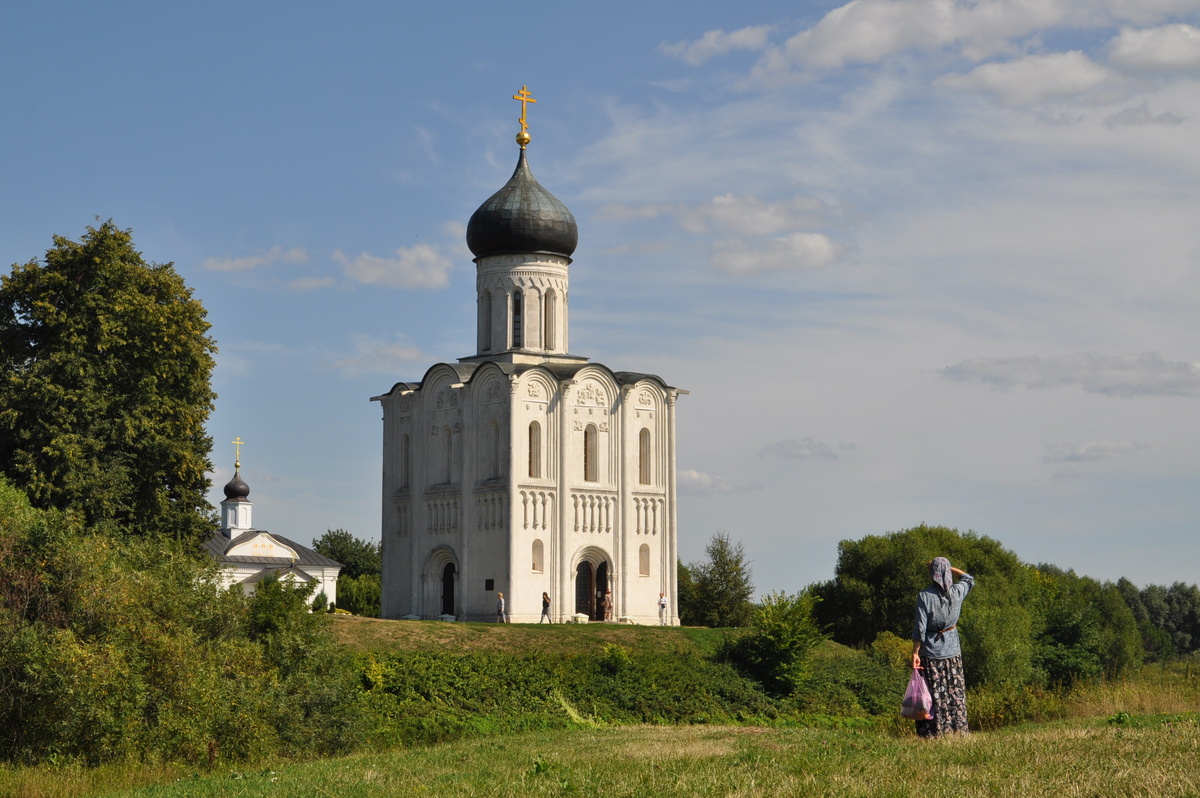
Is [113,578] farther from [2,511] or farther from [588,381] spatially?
[588,381]

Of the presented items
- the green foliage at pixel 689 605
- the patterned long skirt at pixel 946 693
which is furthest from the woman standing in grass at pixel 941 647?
the green foliage at pixel 689 605

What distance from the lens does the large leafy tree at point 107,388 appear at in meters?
28.9

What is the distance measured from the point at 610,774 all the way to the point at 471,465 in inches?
1101

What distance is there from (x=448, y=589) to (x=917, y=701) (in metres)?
29.3

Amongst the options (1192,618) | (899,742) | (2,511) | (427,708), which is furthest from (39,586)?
(1192,618)

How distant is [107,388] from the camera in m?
29.7

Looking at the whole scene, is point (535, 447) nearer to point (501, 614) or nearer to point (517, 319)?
point (517, 319)

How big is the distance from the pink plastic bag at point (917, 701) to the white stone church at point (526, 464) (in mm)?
26139

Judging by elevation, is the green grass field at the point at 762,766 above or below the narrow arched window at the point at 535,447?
below

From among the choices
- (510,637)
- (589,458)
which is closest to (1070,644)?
(589,458)

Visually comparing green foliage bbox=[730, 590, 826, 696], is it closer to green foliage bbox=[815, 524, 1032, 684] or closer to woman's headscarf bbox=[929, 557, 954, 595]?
green foliage bbox=[815, 524, 1032, 684]

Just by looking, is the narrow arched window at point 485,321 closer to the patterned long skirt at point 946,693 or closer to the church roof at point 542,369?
the church roof at point 542,369

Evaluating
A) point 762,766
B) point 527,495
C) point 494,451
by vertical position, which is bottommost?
point 762,766

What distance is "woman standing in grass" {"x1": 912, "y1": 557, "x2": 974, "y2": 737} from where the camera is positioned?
11.9 m
